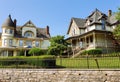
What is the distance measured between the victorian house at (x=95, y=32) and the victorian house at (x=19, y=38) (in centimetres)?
829

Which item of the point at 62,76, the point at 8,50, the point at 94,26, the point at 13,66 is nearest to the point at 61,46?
the point at 94,26

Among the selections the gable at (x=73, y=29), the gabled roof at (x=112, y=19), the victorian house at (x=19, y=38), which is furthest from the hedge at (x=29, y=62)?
the victorian house at (x=19, y=38)

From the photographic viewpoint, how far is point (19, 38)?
146 feet

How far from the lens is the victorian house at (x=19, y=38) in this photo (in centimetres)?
4278

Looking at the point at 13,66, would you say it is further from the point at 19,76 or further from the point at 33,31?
the point at 33,31

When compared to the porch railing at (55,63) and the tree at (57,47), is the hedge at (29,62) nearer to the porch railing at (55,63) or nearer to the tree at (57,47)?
the porch railing at (55,63)

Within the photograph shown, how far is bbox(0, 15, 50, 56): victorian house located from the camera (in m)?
42.8

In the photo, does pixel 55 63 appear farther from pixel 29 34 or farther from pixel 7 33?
pixel 29 34

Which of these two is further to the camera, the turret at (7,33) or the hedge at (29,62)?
the turret at (7,33)

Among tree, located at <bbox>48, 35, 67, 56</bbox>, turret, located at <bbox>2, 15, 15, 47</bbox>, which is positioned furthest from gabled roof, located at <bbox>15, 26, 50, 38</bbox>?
tree, located at <bbox>48, 35, 67, 56</bbox>

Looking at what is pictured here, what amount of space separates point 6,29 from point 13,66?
91.3ft

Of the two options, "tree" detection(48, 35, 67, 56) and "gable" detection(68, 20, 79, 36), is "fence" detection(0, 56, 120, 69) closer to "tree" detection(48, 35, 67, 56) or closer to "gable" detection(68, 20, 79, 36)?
"tree" detection(48, 35, 67, 56)

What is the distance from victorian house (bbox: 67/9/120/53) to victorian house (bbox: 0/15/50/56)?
8294 mm

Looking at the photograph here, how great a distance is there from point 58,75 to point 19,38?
31617 mm
